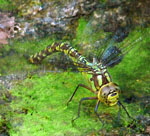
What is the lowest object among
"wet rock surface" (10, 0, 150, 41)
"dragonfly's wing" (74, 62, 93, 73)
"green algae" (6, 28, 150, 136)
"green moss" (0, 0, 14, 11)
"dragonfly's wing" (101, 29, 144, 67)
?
"green algae" (6, 28, 150, 136)

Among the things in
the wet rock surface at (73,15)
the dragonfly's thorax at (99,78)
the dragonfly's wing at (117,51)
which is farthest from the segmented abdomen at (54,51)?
the dragonfly's thorax at (99,78)

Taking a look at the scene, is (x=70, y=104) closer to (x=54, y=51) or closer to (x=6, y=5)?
(x=54, y=51)

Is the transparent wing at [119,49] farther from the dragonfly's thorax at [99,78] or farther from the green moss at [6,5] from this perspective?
the green moss at [6,5]

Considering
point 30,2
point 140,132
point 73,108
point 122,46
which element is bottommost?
point 140,132

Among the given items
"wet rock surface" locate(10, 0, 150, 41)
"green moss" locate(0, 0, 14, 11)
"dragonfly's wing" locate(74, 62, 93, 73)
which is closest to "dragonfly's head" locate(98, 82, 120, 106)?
"dragonfly's wing" locate(74, 62, 93, 73)

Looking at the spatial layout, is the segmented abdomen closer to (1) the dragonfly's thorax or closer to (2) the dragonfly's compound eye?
(1) the dragonfly's thorax

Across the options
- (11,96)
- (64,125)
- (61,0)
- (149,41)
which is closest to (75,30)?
(61,0)

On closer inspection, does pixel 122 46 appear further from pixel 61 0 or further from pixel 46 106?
pixel 46 106

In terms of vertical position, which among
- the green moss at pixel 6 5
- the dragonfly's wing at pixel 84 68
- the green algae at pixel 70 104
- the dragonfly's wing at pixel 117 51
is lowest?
the green algae at pixel 70 104
